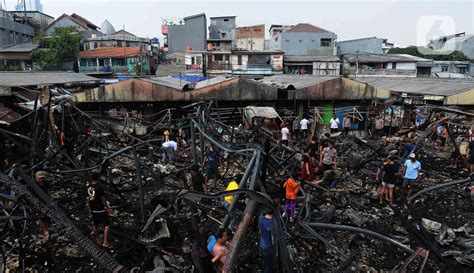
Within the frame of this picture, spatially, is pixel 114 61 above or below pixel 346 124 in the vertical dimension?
above

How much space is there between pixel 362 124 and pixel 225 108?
8793 mm

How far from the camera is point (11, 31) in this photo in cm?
4678

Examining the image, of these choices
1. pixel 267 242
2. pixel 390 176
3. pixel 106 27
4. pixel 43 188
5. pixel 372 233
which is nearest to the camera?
pixel 372 233

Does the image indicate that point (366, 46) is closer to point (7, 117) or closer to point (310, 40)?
point (310, 40)

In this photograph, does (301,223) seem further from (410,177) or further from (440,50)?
(440,50)

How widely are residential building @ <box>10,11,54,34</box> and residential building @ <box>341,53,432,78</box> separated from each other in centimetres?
4895

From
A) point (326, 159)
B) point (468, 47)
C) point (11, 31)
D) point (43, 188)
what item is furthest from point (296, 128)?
point (468, 47)

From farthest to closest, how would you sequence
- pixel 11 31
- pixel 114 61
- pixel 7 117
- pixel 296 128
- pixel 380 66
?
pixel 11 31 < pixel 114 61 < pixel 380 66 < pixel 296 128 < pixel 7 117

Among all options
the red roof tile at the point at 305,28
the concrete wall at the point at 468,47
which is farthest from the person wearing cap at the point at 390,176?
the concrete wall at the point at 468,47

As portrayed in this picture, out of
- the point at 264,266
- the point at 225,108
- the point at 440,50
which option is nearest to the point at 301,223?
the point at 264,266

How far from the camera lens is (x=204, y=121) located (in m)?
11.0

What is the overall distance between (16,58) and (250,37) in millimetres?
30450

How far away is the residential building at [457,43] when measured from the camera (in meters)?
55.6

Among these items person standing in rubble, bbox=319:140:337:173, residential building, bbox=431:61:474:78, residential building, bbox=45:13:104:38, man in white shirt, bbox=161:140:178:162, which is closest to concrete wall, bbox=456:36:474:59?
residential building, bbox=431:61:474:78
